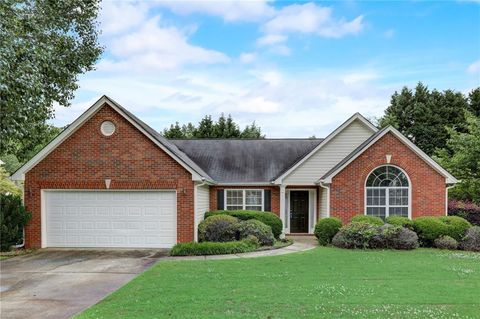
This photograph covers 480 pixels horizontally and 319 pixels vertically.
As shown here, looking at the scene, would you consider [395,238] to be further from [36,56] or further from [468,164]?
[36,56]

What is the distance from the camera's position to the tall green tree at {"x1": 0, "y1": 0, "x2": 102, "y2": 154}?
990cm

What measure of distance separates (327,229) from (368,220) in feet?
5.33

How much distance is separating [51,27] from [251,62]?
8.69 meters

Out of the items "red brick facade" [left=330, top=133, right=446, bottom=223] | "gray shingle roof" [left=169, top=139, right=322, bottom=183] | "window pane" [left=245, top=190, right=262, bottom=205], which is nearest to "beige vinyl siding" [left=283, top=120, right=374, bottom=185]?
"gray shingle roof" [left=169, top=139, right=322, bottom=183]

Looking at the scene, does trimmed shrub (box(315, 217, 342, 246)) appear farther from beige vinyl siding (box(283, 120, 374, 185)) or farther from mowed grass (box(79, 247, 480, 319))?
beige vinyl siding (box(283, 120, 374, 185))

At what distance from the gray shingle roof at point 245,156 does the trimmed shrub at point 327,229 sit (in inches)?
175

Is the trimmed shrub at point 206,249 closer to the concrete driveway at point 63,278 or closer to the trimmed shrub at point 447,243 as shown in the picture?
the concrete driveway at point 63,278

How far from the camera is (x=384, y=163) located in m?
18.1

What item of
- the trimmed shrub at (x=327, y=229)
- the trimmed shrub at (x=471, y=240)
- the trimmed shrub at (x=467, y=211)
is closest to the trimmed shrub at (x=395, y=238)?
the trimmed shrub at (x=327, y=229)

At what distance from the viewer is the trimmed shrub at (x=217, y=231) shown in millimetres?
16297

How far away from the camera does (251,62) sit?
20.0m

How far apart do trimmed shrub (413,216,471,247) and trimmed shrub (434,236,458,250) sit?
0.22m

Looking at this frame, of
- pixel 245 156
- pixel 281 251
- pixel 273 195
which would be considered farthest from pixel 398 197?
pixel 245 156

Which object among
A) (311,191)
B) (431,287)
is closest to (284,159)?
(311,191)
